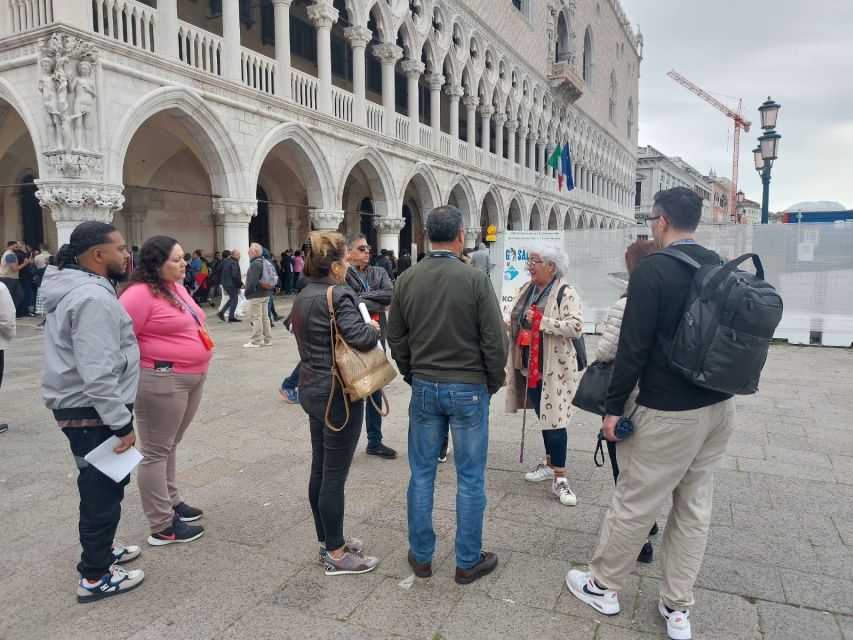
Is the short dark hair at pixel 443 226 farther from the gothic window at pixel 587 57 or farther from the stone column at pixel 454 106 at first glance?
the gothic window at pixel 587 57

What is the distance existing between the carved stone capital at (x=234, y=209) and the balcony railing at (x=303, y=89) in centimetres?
341

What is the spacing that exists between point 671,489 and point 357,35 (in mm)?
17153

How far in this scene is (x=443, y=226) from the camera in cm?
284

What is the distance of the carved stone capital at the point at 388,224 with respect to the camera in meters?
19.3

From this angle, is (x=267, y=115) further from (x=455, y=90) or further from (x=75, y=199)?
(x=455, y=90)

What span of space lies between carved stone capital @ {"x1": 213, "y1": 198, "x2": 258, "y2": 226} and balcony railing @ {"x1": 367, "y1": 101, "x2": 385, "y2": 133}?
224 inches

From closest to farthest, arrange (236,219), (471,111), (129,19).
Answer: (129,19), (236,219), (471,111)

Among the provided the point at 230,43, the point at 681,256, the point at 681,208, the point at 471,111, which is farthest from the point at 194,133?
the point at 471,111

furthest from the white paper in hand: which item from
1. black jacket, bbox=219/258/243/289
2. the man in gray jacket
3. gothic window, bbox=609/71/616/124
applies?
gothic window, bbox=609/71/616/124

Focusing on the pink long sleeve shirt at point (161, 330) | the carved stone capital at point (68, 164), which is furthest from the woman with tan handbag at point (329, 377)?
the carved stone capital at point (68, 164)

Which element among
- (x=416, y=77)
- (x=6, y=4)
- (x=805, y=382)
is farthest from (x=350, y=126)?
(x=805, y=382)

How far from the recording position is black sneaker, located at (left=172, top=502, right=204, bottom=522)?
3.58 metres

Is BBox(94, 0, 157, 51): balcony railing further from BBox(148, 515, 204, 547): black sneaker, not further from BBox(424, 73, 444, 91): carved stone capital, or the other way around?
BBox(424, 73, 444, 91): carved stone capital

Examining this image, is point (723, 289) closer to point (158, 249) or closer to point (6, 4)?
A: point (158, 249)
